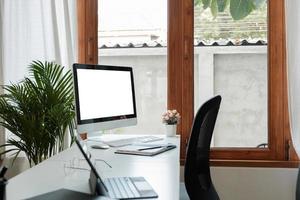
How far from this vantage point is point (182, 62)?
305 centimetres

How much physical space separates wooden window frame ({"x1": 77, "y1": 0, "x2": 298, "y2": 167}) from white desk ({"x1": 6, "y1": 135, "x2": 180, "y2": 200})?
96 centimetres

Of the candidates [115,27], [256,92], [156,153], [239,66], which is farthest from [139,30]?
[156,153]

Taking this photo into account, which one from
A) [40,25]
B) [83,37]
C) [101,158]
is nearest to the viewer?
[101,158]

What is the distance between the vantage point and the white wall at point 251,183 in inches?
114

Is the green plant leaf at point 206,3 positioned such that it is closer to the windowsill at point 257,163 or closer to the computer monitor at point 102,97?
the computer monitor at point 102,97

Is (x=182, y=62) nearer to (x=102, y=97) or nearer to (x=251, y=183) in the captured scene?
(x=102, y=97)

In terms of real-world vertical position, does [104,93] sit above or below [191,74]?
below

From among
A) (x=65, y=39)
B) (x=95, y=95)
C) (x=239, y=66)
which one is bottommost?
(x=95, y=95)

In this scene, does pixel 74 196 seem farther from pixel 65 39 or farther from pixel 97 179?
pixel 65 39

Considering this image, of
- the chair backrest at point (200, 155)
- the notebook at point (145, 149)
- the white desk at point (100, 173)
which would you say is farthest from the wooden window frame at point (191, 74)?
the chair backrest at point (200, 155)

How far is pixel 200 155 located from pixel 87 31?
1.66 metres

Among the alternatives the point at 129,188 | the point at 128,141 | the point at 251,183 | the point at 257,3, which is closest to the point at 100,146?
the point at 128,141

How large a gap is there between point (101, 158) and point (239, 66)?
1.56m

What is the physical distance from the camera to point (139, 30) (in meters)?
3.16
